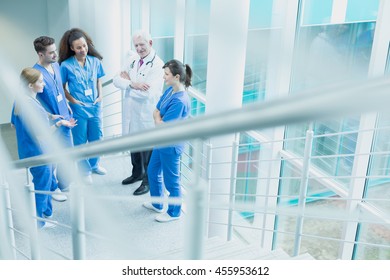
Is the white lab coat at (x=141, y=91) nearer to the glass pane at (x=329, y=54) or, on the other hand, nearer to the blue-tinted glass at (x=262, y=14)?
the blue-tinted glass at (x=262, y=14)

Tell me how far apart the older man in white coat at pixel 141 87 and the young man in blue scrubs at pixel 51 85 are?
34 centimetres

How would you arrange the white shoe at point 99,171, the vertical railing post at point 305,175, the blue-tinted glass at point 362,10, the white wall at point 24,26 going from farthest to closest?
the white wall at point 24,26, the white shoe at point 99,171, the blue-tinted glass at point 362,10, the vertical railing post at point 305,175

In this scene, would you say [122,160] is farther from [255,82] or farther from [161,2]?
[161,2]

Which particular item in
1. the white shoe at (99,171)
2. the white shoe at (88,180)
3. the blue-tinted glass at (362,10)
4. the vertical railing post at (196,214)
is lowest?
the vertical railing post at (196,214)

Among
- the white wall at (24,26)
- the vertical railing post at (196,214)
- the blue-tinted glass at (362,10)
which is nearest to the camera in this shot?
the vertical railing post at (196,214)

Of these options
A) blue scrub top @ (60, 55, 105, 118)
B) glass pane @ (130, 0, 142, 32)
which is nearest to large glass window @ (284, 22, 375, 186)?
blue scrub top @ (60, 55, 105, 118)

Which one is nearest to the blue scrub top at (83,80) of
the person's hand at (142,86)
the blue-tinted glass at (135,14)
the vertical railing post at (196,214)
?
the person's hand at (142,86)

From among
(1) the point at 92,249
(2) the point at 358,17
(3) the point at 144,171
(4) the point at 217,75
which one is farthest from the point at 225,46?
(1) the point at 92,249

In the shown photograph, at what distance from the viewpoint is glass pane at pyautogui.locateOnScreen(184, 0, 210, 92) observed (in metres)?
2.76

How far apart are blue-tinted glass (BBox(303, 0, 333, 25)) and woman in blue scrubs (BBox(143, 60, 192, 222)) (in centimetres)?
66

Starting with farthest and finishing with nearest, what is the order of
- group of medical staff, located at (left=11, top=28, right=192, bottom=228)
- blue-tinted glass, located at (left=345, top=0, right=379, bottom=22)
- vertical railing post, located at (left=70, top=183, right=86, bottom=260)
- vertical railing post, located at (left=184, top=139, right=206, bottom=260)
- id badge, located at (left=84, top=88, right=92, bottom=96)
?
id badge, located at (left=84, top=88, right=92, bottom=96) → group of medical staff, located at (left=11, top=28, right=192, bottom=228) → blue-tinted glass, located at (left=345, top=0, right=379, bottom=22) → vertical railing post, located at (left=70, top=183, right=86, bottom=260) → vertical railing post, located at (left=184, top=139, right=206, bottom=260)

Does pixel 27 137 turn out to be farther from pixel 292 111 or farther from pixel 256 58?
pixel 292 111

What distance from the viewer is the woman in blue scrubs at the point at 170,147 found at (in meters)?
1.77

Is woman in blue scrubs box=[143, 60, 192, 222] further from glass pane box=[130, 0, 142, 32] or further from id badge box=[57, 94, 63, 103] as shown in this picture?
glass pane box=[130, 0, 142, 32]
